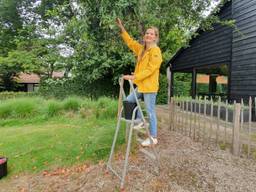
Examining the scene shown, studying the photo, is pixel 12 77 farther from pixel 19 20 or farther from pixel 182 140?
pixel 182 140

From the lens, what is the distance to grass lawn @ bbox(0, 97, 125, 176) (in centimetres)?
420

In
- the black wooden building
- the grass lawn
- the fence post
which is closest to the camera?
the grass lawn

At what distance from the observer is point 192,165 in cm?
373

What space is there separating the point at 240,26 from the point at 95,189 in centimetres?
838

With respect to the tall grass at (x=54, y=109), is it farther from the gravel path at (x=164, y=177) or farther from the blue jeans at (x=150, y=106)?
the blue jeans at (x=150, y=106)

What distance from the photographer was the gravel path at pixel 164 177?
3119 mm

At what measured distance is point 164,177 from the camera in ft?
10.8

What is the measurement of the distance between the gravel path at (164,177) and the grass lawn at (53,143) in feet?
1.20

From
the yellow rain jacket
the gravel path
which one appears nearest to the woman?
the yellow rain jacket

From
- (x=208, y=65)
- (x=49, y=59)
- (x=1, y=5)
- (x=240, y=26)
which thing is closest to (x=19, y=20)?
(x=1, y=5)

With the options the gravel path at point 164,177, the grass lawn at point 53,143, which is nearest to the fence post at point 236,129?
the gravel path at point 164,177

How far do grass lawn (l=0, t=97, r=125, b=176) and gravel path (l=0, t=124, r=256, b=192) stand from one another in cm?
37

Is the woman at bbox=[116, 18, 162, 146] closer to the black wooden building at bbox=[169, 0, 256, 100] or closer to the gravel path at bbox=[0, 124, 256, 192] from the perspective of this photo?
the gravel path at bbox=[0, 124, 256, 192]

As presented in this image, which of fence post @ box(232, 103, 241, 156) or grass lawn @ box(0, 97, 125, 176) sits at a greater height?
fence post @ box(232, 103, 241, 156)
